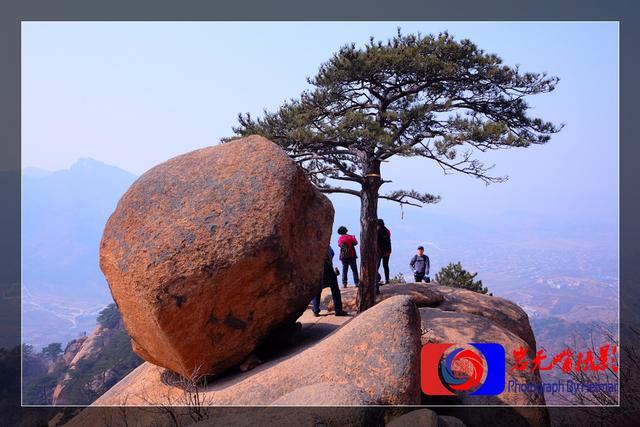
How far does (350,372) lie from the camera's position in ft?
24.9

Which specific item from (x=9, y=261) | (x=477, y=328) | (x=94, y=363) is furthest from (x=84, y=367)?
(x=9, y=261)

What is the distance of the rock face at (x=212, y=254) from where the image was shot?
859 cm

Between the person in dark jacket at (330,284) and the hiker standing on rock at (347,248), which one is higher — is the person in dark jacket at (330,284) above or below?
below

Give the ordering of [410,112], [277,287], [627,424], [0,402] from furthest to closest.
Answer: [0,402]
[410,112]
[277,287]
[627,424]

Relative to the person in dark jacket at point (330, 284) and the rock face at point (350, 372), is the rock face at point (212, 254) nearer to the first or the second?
the rock face at point (350, 372)

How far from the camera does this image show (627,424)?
297 inches

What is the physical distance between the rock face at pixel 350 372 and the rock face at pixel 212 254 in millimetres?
778

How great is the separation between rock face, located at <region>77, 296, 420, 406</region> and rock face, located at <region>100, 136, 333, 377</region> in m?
0.78

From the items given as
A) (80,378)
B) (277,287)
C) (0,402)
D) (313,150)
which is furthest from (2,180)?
(277,287)

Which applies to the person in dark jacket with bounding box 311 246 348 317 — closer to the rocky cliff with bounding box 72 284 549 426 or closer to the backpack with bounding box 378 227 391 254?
the rocky cliff with bounding box 72 284 549 426

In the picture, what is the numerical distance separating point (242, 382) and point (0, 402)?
72.8ft

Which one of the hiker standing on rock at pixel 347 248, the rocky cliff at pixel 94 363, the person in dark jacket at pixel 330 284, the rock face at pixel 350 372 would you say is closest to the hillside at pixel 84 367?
the rocky cliff at pixel 94 363

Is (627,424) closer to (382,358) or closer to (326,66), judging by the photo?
(382,358)

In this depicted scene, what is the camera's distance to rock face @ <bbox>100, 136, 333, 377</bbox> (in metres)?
8.59
